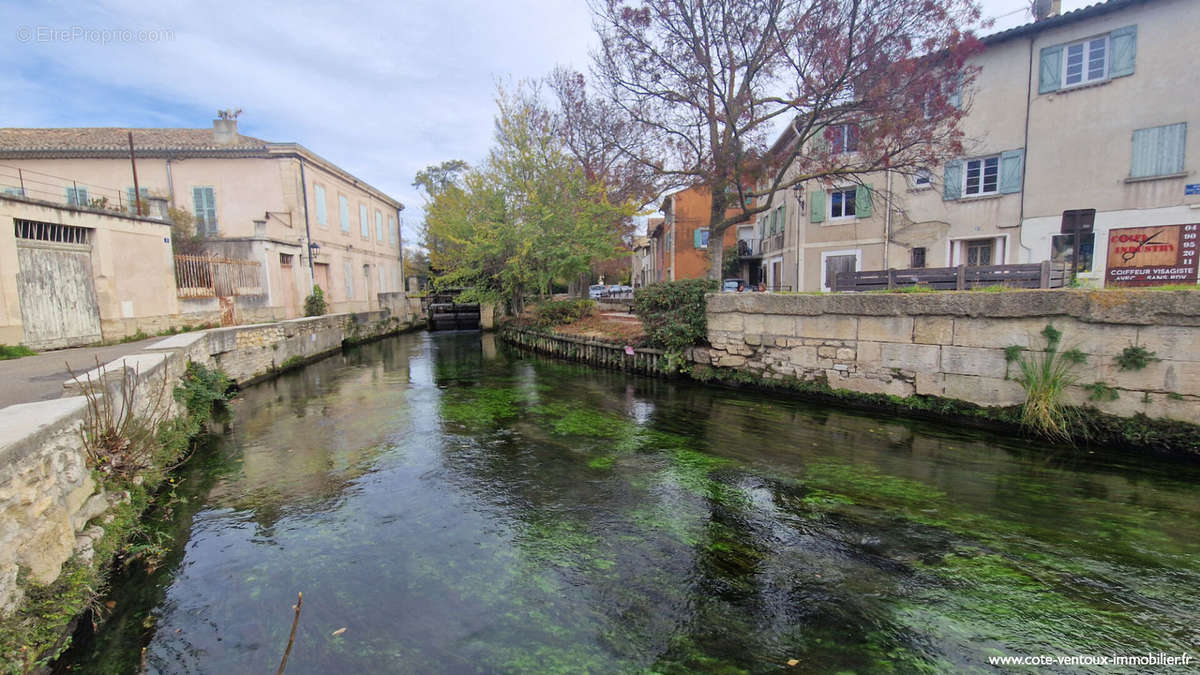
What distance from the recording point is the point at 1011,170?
13031 millimetres

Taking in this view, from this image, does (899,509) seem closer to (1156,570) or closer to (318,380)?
(1156,570)

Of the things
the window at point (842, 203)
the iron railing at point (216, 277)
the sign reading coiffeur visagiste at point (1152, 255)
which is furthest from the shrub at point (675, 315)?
the iron railing at point (216, 277)

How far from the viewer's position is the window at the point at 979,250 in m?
13.8

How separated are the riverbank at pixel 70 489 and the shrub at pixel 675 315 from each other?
7.93 metres

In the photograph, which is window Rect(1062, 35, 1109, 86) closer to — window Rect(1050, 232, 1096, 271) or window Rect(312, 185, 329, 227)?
window Rect(1050, 232, 1096, 271)

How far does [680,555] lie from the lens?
382cm

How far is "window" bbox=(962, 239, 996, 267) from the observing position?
13.8 meters

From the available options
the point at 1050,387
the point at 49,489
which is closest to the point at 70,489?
the point at 49,489

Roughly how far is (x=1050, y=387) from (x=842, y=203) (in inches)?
431

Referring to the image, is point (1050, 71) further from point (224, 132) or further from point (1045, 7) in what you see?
point (224, 132)

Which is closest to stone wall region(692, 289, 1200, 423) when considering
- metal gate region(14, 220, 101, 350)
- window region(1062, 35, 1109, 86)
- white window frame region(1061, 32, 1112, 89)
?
white window frame region(1061, 32, 1112, 89)

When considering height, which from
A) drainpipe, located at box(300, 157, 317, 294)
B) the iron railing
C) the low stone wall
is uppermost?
drainpipe, located at box(300, 157, 317, 294)

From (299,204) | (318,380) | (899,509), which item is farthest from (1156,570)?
(299,204)

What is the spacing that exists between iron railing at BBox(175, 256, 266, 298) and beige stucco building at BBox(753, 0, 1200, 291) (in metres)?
15.1
